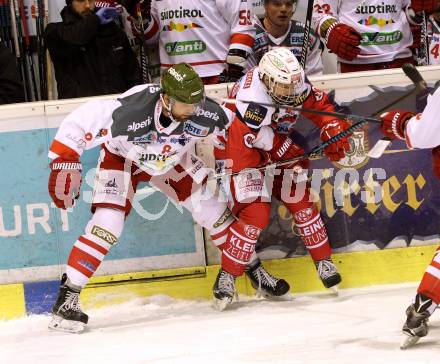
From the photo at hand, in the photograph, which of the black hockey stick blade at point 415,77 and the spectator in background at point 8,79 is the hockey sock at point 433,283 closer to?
the black hockey stick blade at point 415,77

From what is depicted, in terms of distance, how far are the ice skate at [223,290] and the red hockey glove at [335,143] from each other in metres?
0.74

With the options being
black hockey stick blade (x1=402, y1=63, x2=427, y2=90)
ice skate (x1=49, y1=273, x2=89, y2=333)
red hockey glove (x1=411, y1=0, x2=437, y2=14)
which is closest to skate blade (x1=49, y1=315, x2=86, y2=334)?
ice skate (x1=49, y1=273, x2=89, y2=333)

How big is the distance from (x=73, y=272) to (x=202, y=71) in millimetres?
1460

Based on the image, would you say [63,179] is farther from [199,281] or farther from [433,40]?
[433,40]

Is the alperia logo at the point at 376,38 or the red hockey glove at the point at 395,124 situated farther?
the alperia logo at the point at 376,38

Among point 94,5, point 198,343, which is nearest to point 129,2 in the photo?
point 94,5

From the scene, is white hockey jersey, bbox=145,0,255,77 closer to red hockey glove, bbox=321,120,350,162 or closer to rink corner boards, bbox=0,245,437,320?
red hockey glove, bbox=321,120,350,162

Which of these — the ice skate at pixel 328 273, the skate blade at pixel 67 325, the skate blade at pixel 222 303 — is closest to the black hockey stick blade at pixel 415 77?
the ice skate at pixel 328 273

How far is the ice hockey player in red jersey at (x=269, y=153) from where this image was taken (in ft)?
15.2

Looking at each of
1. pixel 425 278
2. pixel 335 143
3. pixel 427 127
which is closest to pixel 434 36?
pixel 335 143

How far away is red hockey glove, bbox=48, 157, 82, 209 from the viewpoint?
438 cm

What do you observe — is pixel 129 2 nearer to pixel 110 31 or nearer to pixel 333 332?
pixel 110 31

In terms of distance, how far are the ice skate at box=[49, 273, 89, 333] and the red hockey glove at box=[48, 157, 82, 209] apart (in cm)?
43

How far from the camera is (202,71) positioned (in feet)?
17.8
